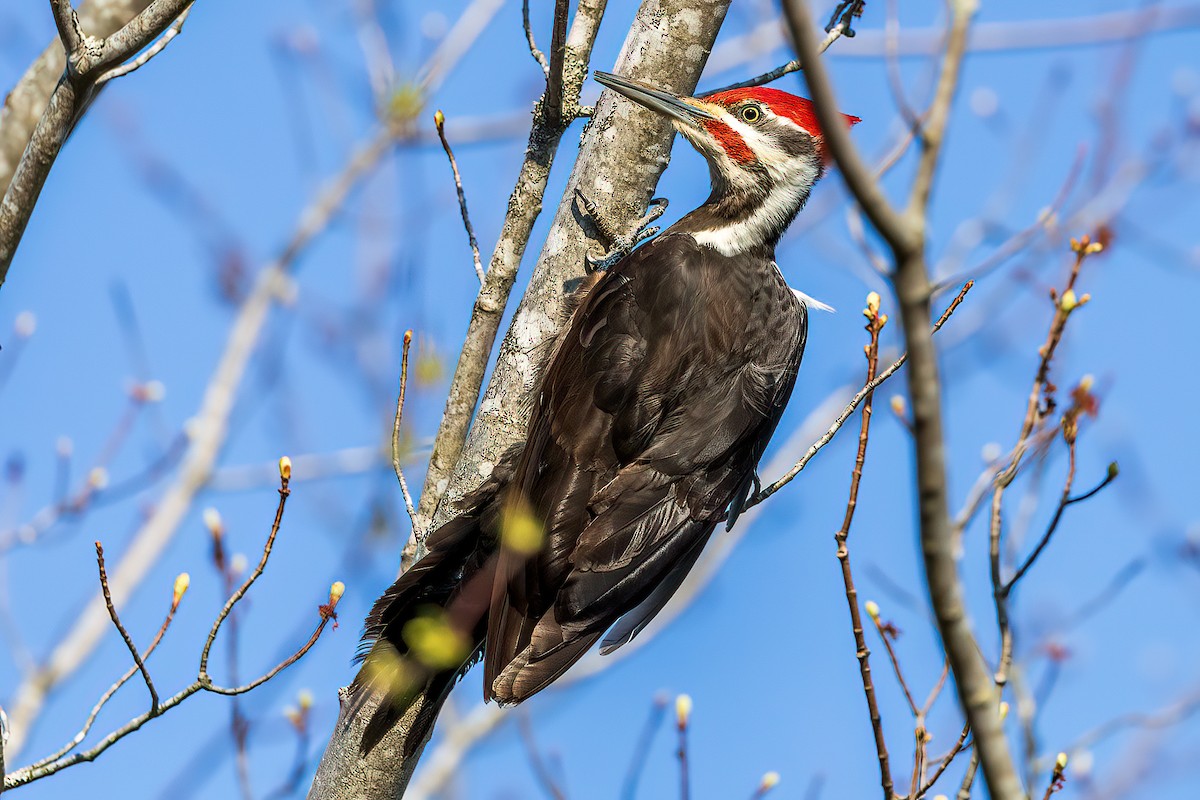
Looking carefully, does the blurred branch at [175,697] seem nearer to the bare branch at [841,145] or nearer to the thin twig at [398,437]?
the thin twig at [398,437]

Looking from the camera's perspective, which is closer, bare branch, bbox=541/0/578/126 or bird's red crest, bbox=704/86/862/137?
bare branch, bbox=541/0/578/126

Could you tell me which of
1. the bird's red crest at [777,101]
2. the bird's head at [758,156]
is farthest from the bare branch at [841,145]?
the bird's red crest at [777,101]

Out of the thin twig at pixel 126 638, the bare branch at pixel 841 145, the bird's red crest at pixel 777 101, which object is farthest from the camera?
the bird's red crest at pixel 777 101

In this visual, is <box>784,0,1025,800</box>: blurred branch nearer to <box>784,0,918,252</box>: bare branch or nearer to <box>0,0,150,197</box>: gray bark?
<box>784,0,918,252</box>: bare branch

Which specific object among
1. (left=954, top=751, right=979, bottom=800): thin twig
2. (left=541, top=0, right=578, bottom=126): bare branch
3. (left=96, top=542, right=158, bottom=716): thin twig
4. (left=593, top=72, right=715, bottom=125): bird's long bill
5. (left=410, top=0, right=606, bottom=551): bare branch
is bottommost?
(left=954, top=751, right=979, bottom=800): thin twig

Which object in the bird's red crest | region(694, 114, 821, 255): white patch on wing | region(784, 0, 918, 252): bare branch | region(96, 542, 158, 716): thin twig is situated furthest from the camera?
the bird's red crest

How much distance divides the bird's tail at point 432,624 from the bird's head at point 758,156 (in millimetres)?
1257

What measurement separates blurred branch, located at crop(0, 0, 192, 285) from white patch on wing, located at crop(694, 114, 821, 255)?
1.75 m

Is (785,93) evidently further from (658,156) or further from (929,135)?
(929,135)

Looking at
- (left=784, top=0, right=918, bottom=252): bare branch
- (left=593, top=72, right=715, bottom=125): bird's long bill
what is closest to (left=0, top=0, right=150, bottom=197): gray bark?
(left=593, top=72, right=715, bottom=125): bird's long bill

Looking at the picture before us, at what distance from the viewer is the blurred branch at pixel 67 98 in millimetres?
2693

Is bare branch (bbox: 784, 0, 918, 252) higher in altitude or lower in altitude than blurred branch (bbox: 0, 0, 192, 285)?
lower

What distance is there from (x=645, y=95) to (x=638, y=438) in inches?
37.5

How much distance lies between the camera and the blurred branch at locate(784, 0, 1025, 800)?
152cm
